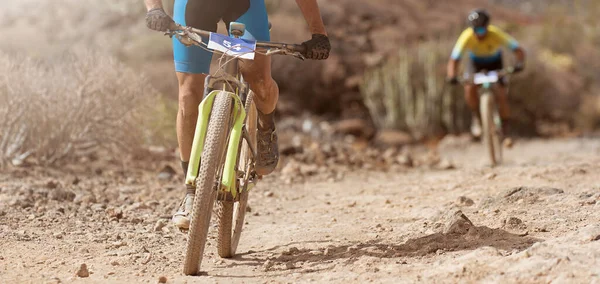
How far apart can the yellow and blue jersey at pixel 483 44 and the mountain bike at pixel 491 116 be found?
1.35 feet

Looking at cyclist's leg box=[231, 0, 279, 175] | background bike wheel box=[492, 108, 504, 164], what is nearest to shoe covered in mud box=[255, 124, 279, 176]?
cyclist's leg box=[231, 0, 279, 175]

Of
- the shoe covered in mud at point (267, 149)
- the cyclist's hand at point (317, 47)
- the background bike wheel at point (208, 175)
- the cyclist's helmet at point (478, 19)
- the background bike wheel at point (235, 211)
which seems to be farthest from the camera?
the cyclist's helmet at point (478, 19)

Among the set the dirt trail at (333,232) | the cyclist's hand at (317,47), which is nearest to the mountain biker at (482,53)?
the dirt trail at (333,232)

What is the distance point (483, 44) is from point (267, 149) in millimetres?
5566

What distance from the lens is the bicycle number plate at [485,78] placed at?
8.71m

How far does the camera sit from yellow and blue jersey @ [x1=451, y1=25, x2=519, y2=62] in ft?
29.7

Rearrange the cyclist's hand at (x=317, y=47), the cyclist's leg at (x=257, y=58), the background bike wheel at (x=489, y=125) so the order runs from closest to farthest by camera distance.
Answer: the cyclist's hand at (x=317, y=47) < the cyclist's leg at (x=257, y=58) < the background bike wheel at (x=489, y=125)

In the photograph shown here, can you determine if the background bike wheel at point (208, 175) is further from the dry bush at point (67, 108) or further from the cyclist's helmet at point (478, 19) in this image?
the cyclist's helmet at point (478, 19)

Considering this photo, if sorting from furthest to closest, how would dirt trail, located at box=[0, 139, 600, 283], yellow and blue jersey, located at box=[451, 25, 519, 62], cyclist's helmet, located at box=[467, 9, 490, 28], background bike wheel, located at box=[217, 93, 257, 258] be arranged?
yellow and blue jersey, located at box=[451, 25, 519, 62] → cyclist's helmet, located at box=[467, 9, 490, 28] → background bike wheel, located at box=[217, 93, 257, 258] → dirt trail, located at box=[0, 139, 600, 283]

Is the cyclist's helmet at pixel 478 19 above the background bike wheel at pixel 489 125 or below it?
above

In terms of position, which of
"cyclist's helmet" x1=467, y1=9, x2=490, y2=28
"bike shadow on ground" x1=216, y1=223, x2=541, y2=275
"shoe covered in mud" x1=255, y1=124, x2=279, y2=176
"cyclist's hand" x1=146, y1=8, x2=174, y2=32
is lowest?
"bike shadow on ground" x1=216, y1=223, x2=541, y2=275

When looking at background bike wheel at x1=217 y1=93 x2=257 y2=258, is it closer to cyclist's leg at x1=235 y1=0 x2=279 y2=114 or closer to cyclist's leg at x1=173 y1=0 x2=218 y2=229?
cyclist's leg at x1=235 y1=0 x2=279 y2=114

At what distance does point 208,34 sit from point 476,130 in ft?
20.5

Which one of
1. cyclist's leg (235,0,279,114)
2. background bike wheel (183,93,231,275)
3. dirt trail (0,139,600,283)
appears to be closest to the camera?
background bike wheel (183,93,231,275)
